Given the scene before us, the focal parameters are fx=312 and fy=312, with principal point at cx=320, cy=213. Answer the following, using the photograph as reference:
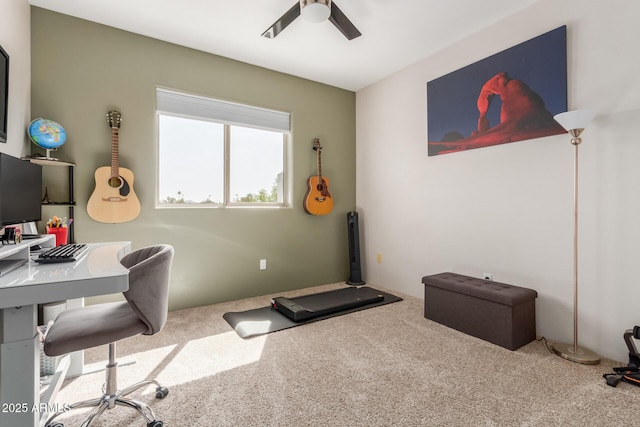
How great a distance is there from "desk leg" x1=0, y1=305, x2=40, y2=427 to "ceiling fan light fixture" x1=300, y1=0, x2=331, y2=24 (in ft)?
7.58

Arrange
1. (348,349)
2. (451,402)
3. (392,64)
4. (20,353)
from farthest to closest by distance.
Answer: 1. (392,64)
2. (348,349)
3. (451,402)
4. (20,353)

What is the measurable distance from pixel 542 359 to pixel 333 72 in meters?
3.53

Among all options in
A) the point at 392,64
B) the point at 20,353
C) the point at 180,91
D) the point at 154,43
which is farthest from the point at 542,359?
the point at 154,43

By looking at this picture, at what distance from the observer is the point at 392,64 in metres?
3.67

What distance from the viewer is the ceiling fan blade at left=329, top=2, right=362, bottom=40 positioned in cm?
232

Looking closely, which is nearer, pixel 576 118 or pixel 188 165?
pixel 576 118

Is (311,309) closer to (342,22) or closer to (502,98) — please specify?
(342,22)

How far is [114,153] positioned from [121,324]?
6.35 feet

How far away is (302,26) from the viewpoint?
2887 millimetres

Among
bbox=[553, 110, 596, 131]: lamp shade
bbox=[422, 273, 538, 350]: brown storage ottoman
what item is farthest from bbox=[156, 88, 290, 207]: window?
bbox=[553, 110, 596, 131]: lamp shade

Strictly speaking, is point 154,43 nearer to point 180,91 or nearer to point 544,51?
point 180,91

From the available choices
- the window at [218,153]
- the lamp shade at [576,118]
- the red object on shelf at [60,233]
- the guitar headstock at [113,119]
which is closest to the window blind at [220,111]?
the window at [218,153]

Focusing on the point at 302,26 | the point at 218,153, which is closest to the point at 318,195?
the point at 218,153

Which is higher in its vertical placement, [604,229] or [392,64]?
[392,64]
